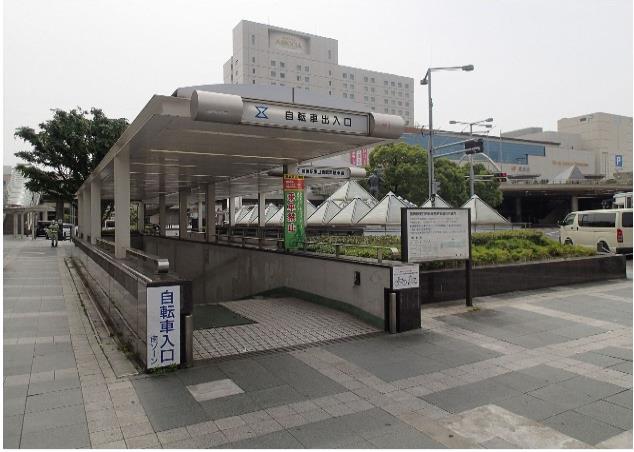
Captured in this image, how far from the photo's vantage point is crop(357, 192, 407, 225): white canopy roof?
2294 centimetres

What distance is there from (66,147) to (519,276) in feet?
90.2

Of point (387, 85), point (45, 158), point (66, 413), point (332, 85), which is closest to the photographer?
point (66, 413)

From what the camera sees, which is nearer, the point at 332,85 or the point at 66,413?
the point at 66,413

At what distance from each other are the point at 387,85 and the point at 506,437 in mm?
140675

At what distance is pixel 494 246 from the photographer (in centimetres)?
1357

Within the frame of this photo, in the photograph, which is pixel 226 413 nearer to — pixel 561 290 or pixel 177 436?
pixel 177 436

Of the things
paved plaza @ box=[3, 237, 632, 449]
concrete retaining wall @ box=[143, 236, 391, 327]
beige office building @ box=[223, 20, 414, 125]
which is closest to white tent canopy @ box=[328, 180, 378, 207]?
concrete retaining wall @ box=[143, 236, 391, 327]

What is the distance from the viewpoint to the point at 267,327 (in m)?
8.46

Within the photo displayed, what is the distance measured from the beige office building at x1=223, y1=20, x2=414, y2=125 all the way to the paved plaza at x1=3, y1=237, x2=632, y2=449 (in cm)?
9427

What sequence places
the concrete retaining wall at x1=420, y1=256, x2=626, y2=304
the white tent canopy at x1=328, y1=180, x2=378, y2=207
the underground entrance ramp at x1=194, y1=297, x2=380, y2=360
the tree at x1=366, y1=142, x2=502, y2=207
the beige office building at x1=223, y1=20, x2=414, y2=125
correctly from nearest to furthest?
A: the underground entrance ramp at x1=194, y1=297, x2=380, y2=360 < the concrete retaining wall at x1=420, y1=256, x2=626, y2=304 < the white tent canopy at x1=328, y1=180, x2=378, y2=207 < the tree at x1=366, y1=142, x2=502, y2=207 < the beige office building at x1=223, y1=20, x2=414, y2=125

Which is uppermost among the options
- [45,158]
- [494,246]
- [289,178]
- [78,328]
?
[45,158]

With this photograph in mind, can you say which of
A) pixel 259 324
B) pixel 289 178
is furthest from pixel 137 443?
pixel 289 178

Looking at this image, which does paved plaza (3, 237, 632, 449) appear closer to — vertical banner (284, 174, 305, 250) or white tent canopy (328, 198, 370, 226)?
vertical banner (284, 174, 305, 250)

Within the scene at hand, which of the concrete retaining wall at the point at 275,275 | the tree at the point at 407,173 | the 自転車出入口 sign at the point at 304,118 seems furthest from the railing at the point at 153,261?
the tree at the point at 407,173
